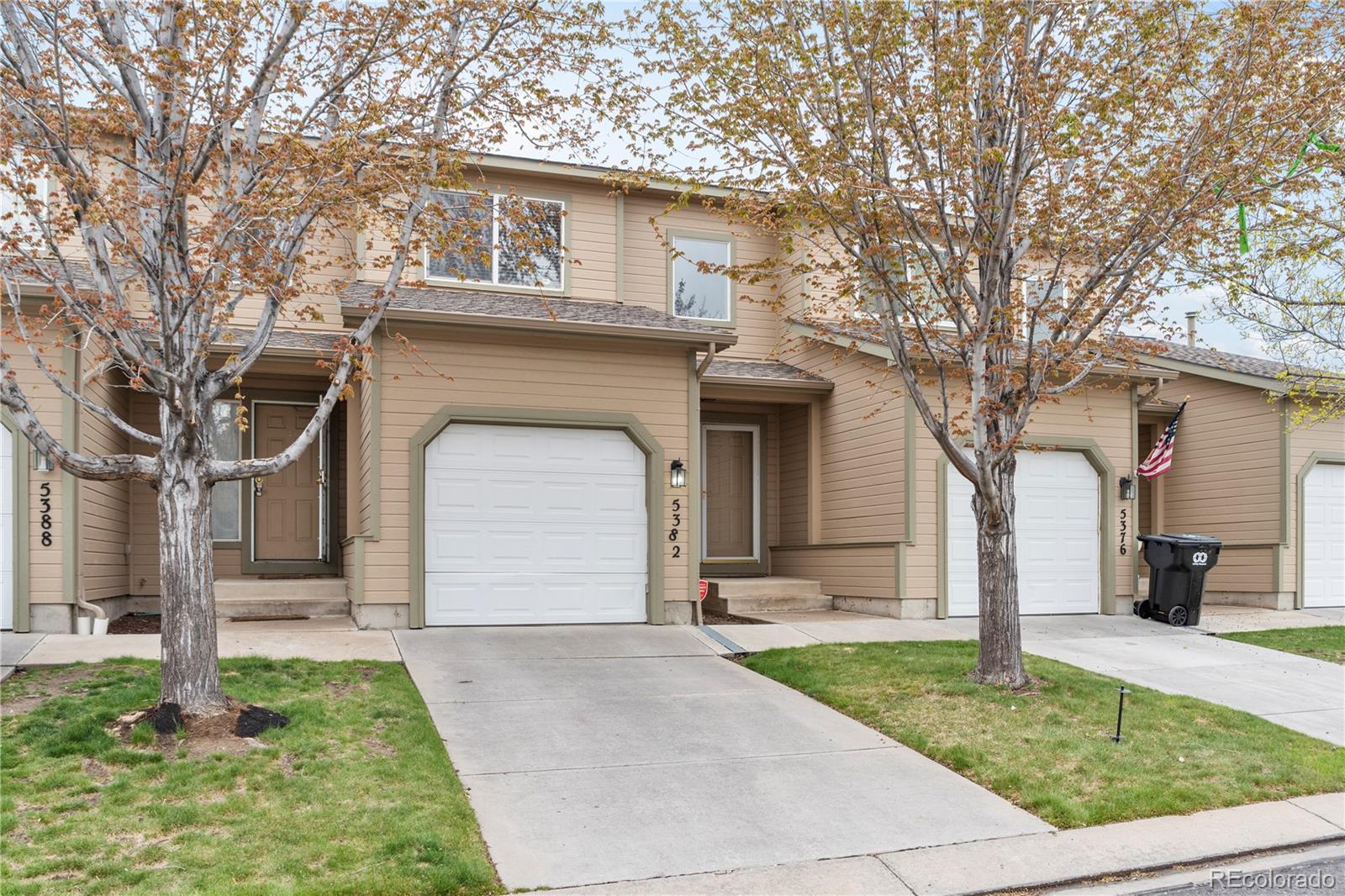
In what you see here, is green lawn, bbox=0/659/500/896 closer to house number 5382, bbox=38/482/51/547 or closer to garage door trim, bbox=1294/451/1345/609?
house number 5382, bbox=38/482/51/547

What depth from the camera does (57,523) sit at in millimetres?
9984

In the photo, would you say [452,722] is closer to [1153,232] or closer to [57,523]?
[57,523]

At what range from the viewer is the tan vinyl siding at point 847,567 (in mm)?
12742

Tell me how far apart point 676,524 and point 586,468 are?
124 centimetres

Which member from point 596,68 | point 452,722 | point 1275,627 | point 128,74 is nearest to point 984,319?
point 596,68

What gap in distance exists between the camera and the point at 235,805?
16.9ft

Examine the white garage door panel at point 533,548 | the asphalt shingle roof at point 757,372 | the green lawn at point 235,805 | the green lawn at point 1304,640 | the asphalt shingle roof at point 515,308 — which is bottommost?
the green lawn at point 1304,640

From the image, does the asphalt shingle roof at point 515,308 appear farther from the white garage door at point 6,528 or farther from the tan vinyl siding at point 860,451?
the white garage door at point 6,528

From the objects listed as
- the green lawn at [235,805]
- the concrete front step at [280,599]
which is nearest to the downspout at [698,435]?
the concrete front step at [280,599]

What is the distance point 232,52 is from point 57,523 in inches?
232

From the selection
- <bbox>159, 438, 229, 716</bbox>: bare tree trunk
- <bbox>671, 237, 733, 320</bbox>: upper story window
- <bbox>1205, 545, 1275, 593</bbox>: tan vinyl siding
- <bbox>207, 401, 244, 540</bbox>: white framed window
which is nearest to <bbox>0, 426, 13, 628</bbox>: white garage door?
<bbox>207, 401, 244, 540</bbox>: white framed window

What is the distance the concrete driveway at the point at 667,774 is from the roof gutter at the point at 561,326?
3.48 metres

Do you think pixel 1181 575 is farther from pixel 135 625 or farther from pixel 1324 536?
pixel 135 625

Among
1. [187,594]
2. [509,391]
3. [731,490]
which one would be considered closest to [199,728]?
[187,594]
